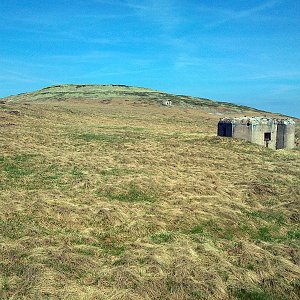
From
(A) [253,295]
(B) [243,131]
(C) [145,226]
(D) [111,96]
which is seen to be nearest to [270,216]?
(C) [145,226]

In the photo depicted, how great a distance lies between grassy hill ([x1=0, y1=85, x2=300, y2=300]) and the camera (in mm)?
8180

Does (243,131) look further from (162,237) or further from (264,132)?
(162,237)

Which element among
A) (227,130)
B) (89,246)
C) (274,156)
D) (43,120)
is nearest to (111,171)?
(89,246)

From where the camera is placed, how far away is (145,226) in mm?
11641

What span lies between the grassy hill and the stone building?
7.71 m

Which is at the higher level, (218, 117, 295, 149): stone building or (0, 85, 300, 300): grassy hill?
(218, 117, 295, 149): stone building

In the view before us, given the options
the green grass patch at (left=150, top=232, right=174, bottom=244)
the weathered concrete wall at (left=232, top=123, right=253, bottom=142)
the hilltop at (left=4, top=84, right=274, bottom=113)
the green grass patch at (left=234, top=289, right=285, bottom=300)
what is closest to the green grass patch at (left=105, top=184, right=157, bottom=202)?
the green grass patch at (left=150, top=232, right=174, bottom=244)

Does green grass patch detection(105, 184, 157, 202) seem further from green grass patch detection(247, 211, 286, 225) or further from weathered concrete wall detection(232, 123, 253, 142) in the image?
weathered concrete wall detection(232, 123, 253, 142)

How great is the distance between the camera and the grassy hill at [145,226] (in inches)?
322

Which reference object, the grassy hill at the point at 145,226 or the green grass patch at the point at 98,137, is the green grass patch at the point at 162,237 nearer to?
the grassy hill at the point at 145,226

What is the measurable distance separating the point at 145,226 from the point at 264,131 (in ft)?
74.9

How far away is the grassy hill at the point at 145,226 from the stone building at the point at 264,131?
771 cm

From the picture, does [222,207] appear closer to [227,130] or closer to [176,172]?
[176,172]

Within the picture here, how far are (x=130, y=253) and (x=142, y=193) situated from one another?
5.48 metres
